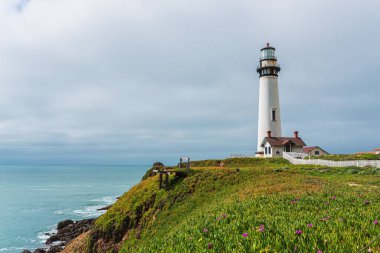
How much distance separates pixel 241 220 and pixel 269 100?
44.7 meters

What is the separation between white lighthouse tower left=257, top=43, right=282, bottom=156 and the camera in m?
51.1

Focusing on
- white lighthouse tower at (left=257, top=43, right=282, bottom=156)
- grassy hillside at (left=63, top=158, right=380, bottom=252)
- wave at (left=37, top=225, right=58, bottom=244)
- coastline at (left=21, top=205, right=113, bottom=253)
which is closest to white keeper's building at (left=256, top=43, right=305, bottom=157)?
white lighthouse tower at (left=257, top=43, right=282, bottom=156)

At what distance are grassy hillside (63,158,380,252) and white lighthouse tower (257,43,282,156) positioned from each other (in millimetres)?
28627

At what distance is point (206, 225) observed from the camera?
9.16 metres

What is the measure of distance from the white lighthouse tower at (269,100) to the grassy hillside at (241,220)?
28.6 m

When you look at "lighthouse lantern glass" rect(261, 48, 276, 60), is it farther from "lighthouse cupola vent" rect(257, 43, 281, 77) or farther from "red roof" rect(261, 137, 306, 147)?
"red roof" rect(261, 137, 306, 147)

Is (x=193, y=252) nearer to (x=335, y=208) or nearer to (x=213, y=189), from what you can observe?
(x=335, y=208)

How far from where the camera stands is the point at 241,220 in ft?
29.5

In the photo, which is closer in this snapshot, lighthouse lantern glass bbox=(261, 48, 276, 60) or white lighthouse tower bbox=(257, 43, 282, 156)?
white lighthouse tower bbox=(257, 43, 282, 156)

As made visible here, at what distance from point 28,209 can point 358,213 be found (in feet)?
208

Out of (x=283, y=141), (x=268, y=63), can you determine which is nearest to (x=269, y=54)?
(x=268, y=63)

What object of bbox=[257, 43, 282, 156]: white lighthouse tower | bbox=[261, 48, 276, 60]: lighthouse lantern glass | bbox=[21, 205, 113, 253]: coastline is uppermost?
bbox=[261, 48, 276, 60]: lighthouse lantern glass

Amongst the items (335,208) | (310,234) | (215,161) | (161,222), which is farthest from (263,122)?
(310,234)

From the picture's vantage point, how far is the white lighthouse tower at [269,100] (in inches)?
2012
